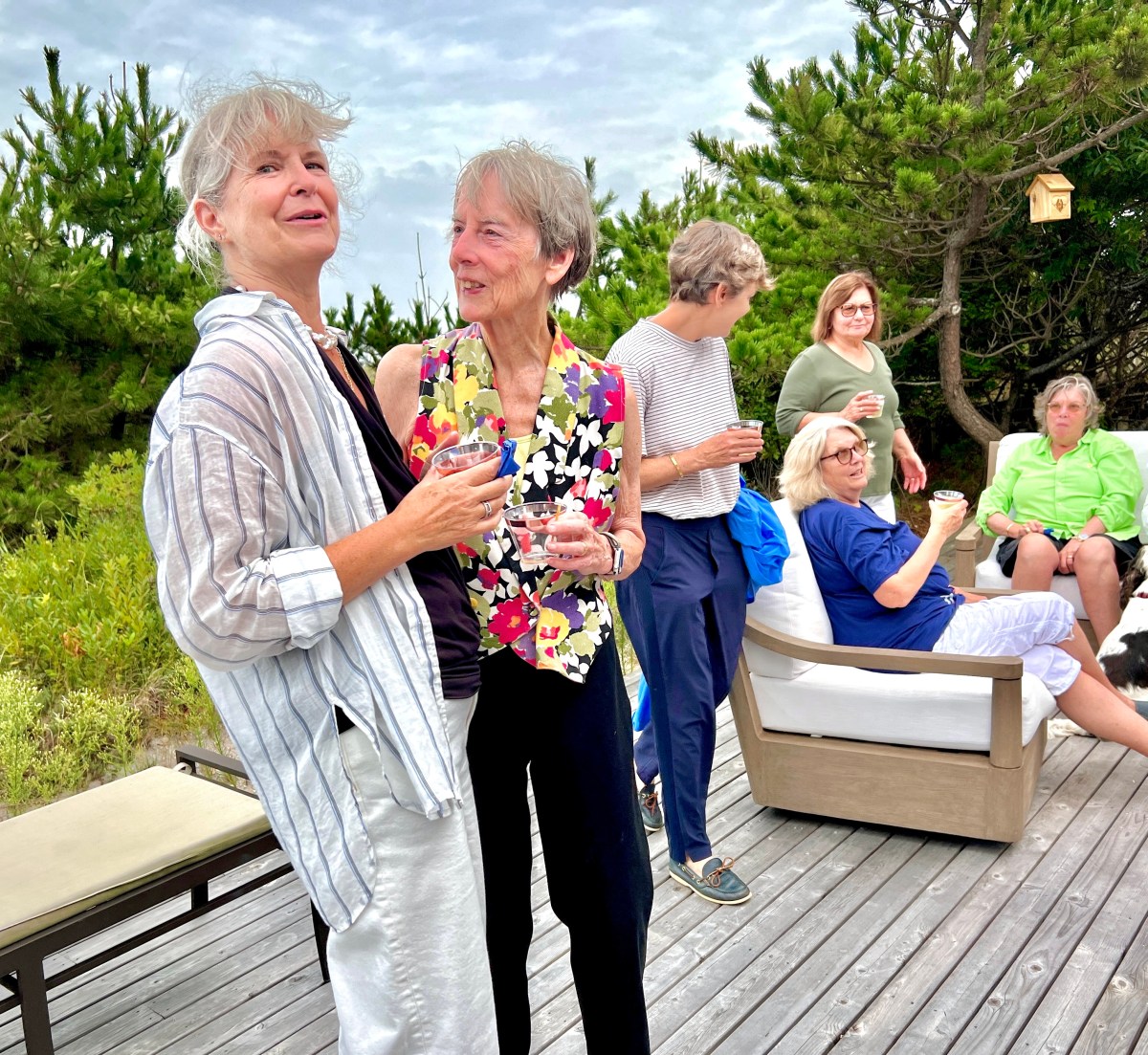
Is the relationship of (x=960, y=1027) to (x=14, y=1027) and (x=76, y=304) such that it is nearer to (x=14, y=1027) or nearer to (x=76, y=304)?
(x=14, y=1027)

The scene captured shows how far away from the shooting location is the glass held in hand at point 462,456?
1.25 m

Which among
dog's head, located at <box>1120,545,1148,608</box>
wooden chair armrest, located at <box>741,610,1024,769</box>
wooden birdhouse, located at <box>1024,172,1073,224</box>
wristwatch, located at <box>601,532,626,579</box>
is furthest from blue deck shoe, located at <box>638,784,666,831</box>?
wooden birdhouse, located at <box>1024,172,1073,224</box>

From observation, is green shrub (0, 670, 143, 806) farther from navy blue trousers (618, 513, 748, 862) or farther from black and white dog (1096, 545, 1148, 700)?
black and white dog (1096, 545, 1148, 700)

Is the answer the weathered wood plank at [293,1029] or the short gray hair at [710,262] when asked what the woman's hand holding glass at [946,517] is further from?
the weathered wood plank at [293,1029]

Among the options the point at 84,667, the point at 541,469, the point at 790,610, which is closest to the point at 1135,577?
Answer: the point at 790,610

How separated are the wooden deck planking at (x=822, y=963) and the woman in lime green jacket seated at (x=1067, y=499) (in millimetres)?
1508

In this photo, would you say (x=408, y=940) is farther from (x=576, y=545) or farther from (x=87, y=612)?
(x=87, y=612)

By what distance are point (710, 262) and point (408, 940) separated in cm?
186

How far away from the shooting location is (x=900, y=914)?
262cm

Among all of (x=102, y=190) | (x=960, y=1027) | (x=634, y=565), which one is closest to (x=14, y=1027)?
(x=634, y=565)

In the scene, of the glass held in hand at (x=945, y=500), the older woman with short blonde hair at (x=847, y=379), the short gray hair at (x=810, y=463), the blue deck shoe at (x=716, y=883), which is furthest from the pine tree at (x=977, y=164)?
the blue deck shoe at (x=716, y=883)

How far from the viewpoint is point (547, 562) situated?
152cm

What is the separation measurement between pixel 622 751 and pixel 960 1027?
43.3 inches

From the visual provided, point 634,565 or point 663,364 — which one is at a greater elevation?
point 663,364
